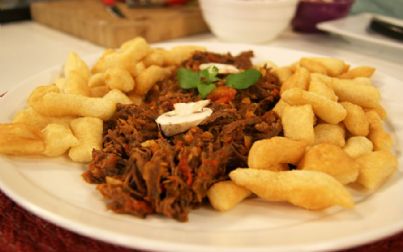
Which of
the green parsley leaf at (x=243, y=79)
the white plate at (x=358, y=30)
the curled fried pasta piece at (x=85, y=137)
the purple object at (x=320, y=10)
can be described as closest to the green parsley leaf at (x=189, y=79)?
the green parsley leaf at (x=243, y=79)

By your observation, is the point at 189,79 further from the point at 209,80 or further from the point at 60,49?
the point at 60,49

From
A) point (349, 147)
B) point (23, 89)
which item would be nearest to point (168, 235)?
point (349, 147)

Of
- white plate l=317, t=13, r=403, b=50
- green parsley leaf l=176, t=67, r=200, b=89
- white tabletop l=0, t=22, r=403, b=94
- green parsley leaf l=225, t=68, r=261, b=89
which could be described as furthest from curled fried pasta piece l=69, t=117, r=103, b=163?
white plate l=317, t=13, r=403, b=50

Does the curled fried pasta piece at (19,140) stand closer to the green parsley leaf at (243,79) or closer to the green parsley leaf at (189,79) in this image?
the green parsley leaf at (189,79)

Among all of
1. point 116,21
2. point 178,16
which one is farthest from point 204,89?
point 178,16

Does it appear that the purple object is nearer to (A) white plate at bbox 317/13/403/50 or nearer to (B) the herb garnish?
(A) white plate at bbox 317/13/403/50

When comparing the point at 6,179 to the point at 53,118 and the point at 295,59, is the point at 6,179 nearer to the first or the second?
the point at 53,118
